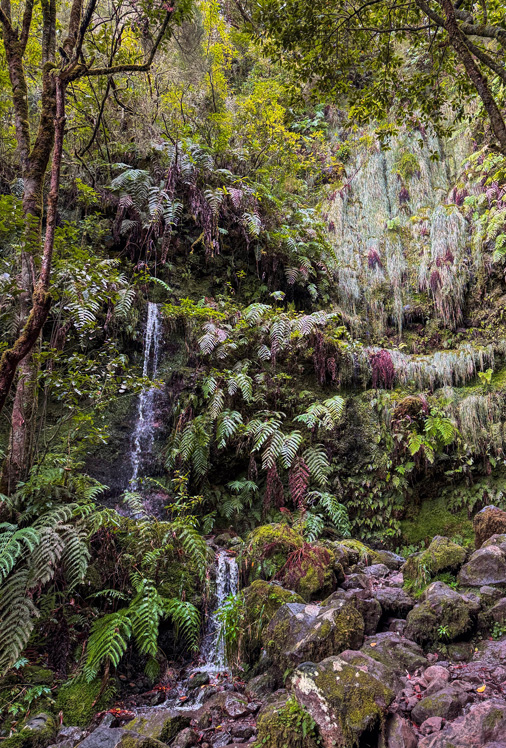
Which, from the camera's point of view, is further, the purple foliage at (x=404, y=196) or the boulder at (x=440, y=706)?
the purple foliage at (x=404, y=196)

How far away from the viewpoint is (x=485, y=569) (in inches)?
156

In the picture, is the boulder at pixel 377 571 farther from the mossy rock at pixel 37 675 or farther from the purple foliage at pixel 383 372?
the mossy rock at pixel 37 675

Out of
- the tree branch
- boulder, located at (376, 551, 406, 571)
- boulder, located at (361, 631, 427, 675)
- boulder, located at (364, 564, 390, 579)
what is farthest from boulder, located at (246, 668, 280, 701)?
the tree branch

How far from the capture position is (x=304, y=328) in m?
6.45

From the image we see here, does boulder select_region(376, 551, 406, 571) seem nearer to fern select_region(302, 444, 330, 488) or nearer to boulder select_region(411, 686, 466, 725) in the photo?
fern select_region(302, 444, 330, 488)

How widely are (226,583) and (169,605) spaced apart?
93 centimetres

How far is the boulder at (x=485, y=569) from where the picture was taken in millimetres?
3877

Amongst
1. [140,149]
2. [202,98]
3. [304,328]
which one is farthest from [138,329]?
[202,98]

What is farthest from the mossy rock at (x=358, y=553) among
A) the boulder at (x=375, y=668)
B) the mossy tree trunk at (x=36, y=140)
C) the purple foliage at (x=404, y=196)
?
the purple foliage at (x=404, y=196)

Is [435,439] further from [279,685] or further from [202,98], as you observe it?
[202,98]

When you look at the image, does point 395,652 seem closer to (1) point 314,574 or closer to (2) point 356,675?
(2) point 356,675

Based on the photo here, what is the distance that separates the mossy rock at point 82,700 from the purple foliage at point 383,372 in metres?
5.34

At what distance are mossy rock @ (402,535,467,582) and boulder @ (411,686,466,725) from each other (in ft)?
5.95

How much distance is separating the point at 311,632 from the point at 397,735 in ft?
3.25
